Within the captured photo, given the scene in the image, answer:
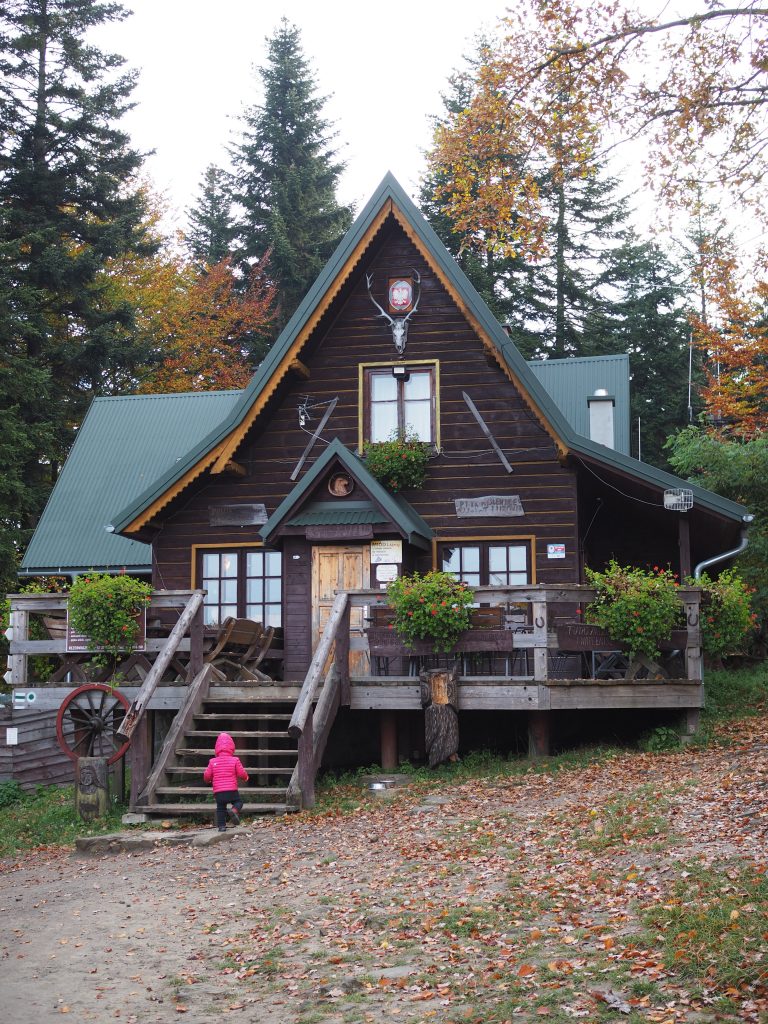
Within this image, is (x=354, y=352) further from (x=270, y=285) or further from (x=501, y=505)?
(x=270, y=285)

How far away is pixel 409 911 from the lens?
30.1 feet

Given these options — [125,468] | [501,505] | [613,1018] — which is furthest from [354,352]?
[613,1018]

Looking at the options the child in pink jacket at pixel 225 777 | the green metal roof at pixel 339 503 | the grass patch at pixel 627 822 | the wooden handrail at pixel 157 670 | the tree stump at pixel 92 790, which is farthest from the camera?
the green metal roof at pixel 339 503

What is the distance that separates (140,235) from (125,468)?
13.2 meters

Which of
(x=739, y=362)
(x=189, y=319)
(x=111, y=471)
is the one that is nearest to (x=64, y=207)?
(x=189, y=319)

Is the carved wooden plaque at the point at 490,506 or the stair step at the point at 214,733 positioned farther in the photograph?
the carved wooden plaque at the point at 490,506

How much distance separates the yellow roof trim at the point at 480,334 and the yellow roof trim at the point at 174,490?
4481 mm

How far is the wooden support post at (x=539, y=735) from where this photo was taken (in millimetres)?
15227

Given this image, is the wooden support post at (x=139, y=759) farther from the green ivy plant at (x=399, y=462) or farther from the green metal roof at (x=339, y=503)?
the green ivy plant at (x=399, y=462)

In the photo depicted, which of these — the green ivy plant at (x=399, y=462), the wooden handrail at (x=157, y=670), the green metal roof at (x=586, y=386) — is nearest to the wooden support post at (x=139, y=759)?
the wooden handrail at (x=157, y=670)

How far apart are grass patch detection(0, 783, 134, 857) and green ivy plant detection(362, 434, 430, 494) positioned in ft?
21.5

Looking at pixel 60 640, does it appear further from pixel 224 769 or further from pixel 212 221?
pixel 212 221

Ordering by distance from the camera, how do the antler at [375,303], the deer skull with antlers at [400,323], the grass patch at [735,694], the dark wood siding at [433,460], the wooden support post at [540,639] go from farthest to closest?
the antler at [375,303] → the deer skull with antlers at [400,323] → the dark wood siding at [433,460] → the grass patch at [735,694] → the wooden support post at [540,639]

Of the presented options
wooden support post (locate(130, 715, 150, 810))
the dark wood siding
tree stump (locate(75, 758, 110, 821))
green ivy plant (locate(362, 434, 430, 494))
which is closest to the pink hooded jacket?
wooden support post (locate(130, 715, 150, 810))
